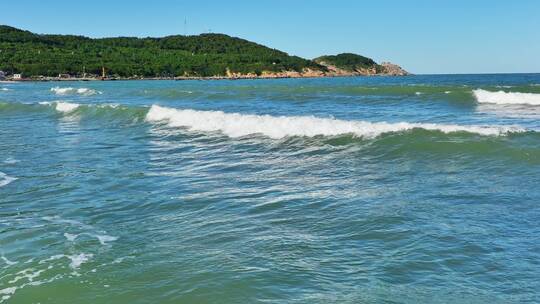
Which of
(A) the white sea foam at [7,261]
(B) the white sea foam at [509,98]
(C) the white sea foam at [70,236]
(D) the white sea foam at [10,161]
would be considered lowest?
(A) the white sea foam at [7,261]

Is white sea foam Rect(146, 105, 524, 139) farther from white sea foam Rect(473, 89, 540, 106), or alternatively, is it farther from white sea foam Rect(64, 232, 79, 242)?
white sea foam Rect(473, 89, 540, 106)

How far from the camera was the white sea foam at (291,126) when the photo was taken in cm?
1678

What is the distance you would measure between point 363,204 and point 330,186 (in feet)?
5.40

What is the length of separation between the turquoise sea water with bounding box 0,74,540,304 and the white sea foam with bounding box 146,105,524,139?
171 mm

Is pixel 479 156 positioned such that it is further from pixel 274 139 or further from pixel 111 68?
pixel 111 68

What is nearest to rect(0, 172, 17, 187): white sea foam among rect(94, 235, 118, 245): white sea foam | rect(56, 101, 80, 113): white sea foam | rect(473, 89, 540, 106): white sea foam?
rect(94, 235, 118, 245): white sea foam

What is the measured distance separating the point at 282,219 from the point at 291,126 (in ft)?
36.8

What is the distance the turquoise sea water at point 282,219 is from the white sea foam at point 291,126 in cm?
17

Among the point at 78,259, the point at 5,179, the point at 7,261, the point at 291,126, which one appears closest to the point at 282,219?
the point at 78,259

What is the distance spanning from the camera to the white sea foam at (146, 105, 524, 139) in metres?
16.8

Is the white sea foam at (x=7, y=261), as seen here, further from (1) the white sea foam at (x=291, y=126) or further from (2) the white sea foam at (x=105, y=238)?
(1) the white sea foam at (x=291, y=126)

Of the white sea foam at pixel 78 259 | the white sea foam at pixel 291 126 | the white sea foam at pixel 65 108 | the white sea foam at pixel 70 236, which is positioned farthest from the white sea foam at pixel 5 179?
the white sea foam at pixel 65 108

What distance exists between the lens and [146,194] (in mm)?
10812

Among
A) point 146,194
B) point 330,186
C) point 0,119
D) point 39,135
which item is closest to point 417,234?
point 330,186
